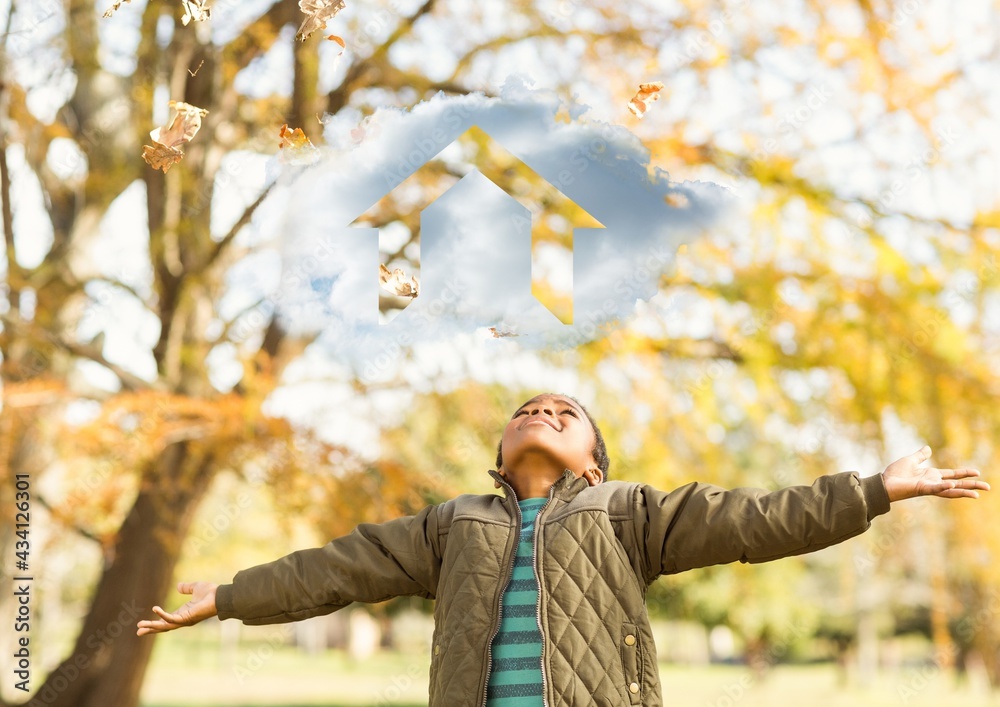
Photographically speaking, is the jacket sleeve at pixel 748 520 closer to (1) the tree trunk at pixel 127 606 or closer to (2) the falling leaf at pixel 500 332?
(2) the falling leaf at pixel 500 332

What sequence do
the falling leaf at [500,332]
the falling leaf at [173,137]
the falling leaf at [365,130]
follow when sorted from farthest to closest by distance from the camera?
the falling leaf at [365,130] < the falling leaf at [500,332] < the falling leaf at [173,137]

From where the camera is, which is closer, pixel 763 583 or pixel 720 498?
pixel 720 498

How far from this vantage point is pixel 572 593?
2.38 metres

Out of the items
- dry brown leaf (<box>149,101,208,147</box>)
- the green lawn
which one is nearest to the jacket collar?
dry brown leaf (<box>149,101,208,147</box>)

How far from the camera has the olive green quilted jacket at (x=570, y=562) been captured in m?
2.31

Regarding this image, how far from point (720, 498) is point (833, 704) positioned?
1737cm

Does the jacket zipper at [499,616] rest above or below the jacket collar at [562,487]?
below

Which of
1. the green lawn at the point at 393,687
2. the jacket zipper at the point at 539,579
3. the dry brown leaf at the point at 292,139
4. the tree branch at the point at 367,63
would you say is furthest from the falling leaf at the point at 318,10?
the green lawn at the point at 393,687

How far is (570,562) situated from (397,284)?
1657 millimetres

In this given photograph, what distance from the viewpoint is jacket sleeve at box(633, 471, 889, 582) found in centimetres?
229

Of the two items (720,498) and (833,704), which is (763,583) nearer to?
(833,704)

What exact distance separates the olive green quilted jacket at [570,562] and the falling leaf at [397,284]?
1199mm

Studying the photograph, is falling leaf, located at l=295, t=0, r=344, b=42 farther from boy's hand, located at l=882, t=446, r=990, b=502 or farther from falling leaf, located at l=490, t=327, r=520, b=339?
boy's hand, located at l=882, t=446, r=990, b=502

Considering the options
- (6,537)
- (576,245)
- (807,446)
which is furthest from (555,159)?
(6,537)
